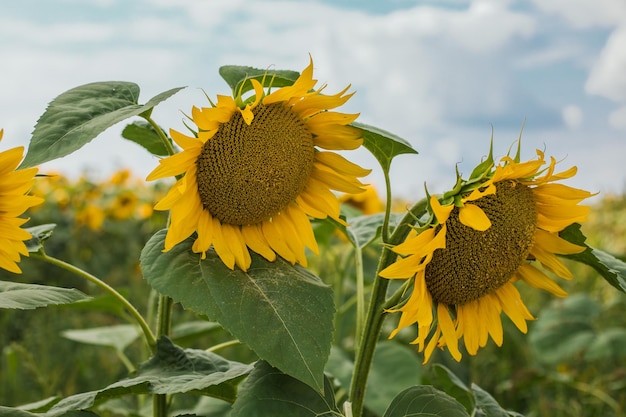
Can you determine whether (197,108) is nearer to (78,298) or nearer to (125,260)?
(78,298)

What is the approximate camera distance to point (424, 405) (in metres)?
0.87

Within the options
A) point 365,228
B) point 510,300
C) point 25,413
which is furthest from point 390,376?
point 25,413

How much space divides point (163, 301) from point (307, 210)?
22 centimetres

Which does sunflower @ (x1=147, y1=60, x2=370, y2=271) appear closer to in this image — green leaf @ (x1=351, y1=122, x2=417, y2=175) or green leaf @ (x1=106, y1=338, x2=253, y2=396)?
green leaf @ (x1=351, y1=122, x2=417, y2=175)

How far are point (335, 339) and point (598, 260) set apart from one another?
1.39 m

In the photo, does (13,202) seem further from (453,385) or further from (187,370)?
(453,385)

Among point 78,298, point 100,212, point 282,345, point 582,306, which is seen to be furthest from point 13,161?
point 100,212

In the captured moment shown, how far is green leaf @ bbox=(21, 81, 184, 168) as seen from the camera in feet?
2.64

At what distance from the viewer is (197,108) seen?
0.82 meters

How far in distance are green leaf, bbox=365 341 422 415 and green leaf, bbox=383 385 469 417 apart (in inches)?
26.8

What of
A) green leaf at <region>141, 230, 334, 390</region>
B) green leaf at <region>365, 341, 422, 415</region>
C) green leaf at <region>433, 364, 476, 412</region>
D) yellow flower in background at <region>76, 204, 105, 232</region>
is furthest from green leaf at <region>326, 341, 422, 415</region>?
yellow flower in background at <region>76, 204, 105, 232</region>

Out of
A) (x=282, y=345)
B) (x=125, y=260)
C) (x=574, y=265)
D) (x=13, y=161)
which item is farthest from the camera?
(x=125, y=260)

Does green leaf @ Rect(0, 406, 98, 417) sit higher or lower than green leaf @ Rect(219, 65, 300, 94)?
lower

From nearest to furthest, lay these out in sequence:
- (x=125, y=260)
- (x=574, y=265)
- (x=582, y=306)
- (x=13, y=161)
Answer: (x=13, y=161) < (x=582, y=306) < (x=574, y=265) < (x=125, y=260)
